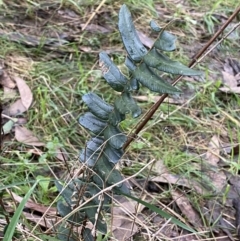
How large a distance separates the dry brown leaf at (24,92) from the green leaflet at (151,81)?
946 millimetres

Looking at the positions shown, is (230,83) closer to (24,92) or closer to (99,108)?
(24,92)

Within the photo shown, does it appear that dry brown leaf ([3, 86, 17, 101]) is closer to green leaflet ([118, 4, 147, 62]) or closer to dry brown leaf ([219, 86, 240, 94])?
dry brown leaf ([219, 86, 240, 94])

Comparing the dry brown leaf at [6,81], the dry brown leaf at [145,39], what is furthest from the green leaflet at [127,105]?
the dry brown leaf at [145,39]

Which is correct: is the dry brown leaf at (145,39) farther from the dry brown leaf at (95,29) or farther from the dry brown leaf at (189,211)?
the dry brown leaf at (189,211)

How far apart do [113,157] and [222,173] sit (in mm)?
770

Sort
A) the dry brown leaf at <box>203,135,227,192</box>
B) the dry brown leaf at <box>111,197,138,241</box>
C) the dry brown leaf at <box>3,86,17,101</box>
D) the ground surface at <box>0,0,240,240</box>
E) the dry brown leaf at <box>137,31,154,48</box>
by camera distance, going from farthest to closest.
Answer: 1. the dry brown leaf at <box>137,31,154,48</box>
2. the dry brown leaf at <box>3,86,17,101</box>
3. the dry brown leaf at <box>203,135,227,192</box>
4. the ground surface at <box>0,0,240,240</box>
5. the dry brown leaf at <box>111,197,138,241</box>

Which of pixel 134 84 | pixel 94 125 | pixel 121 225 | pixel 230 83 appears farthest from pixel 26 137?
pixel 230 83

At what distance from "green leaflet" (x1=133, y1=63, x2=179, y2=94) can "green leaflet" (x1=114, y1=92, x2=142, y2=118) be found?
51 millimetres

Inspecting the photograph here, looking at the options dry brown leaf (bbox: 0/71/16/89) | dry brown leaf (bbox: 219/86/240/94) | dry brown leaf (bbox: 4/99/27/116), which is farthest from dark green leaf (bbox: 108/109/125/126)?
dry brown leaf (bbox: 219/86/240/94)

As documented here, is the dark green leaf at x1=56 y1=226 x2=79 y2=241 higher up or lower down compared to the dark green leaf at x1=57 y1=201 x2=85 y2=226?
lower down

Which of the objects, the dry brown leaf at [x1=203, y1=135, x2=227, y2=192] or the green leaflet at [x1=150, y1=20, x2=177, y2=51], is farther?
the dry brown leaf at [x1=203, y1=135, x2=227, y2=192]

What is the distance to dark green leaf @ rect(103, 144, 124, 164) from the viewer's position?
1075 millimetres

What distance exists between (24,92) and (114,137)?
0.95m

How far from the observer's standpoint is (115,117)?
1051 mm
